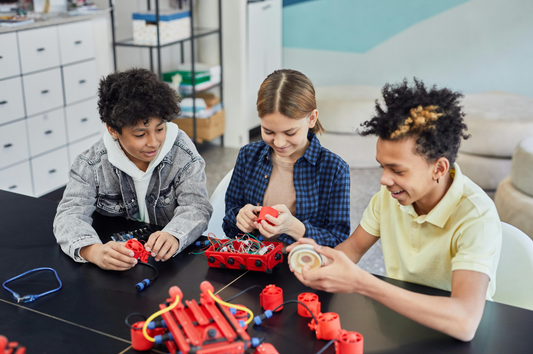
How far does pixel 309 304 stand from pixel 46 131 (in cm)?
277

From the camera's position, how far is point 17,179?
3104mm

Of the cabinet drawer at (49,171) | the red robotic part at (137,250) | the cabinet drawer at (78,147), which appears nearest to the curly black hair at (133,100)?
the red robotic part at (137,250)

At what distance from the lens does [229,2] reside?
4.12 meters

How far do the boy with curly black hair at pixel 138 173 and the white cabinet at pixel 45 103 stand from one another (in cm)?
174

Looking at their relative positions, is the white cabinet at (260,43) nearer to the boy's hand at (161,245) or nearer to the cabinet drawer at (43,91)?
the cabinet drawer at (43,91)

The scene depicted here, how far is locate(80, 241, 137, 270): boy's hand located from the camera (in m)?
1.21

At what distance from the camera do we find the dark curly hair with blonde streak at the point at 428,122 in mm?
1070

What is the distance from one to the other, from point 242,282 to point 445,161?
53 centimetres

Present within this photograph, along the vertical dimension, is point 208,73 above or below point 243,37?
below

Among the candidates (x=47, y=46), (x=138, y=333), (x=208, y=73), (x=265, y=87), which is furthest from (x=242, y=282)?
(x=208, y=73)

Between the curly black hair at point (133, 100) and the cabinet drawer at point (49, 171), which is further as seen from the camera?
the cabinet drawer at point (49, 171)

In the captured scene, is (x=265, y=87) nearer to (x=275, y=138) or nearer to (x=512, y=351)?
(x=275, y=138)

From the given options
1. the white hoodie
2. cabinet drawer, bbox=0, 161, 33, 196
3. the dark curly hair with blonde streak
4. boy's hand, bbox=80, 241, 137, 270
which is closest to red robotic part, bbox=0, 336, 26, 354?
boy's hand, bbox=80, 241, 137, 270

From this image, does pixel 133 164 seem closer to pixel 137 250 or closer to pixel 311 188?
pixel 137 250
